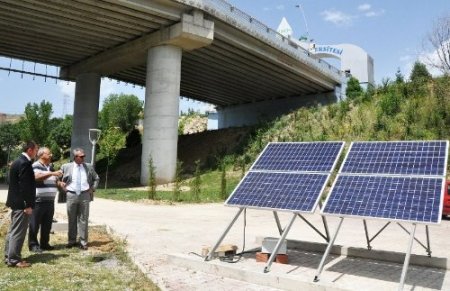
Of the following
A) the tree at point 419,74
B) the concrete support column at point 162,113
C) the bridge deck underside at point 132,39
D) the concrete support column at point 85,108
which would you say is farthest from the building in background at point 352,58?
the concrete support column at point 162,113

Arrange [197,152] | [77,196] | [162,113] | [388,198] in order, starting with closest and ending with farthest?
[388,198]
[77,196]
[162,113]
[197,152]

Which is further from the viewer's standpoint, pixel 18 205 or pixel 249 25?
pixel 249 25

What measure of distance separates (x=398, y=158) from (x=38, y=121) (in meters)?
44.5

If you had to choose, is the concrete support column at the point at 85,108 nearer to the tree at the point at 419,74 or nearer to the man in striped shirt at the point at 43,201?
the tree at the point at 419,74

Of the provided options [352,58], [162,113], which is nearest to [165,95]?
[162,113]

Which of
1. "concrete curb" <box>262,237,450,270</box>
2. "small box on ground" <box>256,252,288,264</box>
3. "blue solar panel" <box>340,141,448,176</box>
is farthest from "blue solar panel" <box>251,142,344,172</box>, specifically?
"concrete curb" <box>262,237,450,270</box>

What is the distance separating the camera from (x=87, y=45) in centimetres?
3431

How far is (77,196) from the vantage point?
9023 millimetres

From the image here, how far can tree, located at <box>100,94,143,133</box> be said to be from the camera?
75062mm

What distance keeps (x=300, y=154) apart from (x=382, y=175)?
6.28 ft

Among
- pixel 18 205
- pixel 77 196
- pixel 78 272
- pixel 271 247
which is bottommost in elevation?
pixel 78 272

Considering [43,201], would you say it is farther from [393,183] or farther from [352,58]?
[352,58]

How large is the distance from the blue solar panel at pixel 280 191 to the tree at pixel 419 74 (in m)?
32.9

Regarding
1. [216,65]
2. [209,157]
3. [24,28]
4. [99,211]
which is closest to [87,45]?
[24,28]
